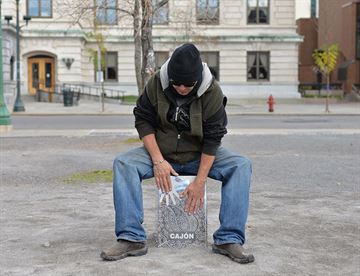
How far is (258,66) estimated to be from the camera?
49.9 meters

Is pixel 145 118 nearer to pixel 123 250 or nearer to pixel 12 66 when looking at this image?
pixel 123 250

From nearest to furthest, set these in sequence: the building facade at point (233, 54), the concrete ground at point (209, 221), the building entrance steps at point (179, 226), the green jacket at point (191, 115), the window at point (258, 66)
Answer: the concrete ground at point (209, 221)
the green jacket at point (191, 115)
the building entrance steps at point (179, 226)
the building facade at point (233, 54)
the window at point (258, 66)

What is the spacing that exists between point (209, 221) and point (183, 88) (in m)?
1.91

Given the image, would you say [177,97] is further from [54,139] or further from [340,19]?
[340,19]

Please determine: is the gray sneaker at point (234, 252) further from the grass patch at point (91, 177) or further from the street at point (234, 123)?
the street at point (234, 123)

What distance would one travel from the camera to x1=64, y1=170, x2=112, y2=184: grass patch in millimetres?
9031

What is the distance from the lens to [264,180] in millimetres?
9273

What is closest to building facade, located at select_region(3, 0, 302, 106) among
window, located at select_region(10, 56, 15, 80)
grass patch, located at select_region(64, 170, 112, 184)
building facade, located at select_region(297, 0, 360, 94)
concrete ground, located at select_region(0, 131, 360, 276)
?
window, located at select_region(10, 56, 15, 80)

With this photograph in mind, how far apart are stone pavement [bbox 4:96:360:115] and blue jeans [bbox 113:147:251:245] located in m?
27.3

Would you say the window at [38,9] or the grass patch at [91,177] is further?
the window at [38,9]

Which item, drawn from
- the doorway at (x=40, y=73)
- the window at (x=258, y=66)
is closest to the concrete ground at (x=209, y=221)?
the doorway at (x=40, y=73)

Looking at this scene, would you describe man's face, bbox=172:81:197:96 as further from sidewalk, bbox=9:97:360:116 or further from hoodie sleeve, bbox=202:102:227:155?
sidewalk, bbox=9:97:360:116

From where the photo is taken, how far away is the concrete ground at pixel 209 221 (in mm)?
4672

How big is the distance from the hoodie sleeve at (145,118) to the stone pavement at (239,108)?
89.3ft
